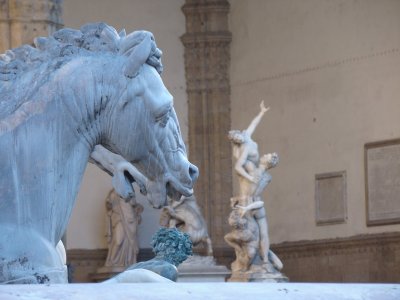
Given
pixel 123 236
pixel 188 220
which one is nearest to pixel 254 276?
pixel 188 220

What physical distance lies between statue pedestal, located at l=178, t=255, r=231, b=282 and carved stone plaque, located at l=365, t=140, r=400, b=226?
2036mm

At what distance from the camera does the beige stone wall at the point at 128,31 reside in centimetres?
2238

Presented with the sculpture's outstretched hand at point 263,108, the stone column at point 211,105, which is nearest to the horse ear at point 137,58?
the sculpture's outstretched hand at point 263,108

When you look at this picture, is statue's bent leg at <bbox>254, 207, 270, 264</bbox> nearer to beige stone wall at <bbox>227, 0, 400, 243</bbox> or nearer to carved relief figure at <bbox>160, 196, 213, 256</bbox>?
carved relief figure at <bbox>160, 196, 213, 256</bbox>

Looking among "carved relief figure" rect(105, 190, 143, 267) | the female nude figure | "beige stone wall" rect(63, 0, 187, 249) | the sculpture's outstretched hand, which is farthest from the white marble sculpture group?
"beige stone wall" rect(63, 0, 187, 249)

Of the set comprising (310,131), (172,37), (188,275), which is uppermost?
(172,37)

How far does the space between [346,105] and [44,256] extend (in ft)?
62.6

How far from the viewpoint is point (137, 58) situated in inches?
98.3

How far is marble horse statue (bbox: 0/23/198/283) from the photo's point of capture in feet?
8.10

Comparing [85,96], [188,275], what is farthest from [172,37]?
[85,96]

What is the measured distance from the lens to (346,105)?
21375mm

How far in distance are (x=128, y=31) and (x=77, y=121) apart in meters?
20.1

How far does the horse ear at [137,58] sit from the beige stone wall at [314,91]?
18.3 metres

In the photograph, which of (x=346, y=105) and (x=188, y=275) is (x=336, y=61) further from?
(x=188, y=275)
